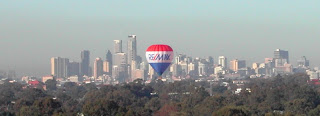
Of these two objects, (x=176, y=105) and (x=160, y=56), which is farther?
(x=160, y=56)

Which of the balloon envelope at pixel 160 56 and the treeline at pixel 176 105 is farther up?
the balloon envelope at pixel 160 56

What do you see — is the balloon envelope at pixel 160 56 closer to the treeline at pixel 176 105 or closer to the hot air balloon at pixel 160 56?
the hot air balloon at pixel 160 56

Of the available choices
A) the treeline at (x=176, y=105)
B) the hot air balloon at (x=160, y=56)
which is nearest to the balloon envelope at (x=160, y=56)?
the hot air balloon at (x=160, y=56)

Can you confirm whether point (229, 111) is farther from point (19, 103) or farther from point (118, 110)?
point (19, 103)

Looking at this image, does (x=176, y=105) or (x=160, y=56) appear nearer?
(x=176, y=105)

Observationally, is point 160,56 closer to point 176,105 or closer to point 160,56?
point 160,56

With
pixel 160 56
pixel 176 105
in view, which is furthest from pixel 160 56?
pixel 176 105

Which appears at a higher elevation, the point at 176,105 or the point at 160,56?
the point at 160,56

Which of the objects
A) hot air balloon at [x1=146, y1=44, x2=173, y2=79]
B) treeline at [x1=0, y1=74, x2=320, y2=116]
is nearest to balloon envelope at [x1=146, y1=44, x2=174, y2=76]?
hot air balloon at [x1=146, y1=44, x2=173, y2=79]
